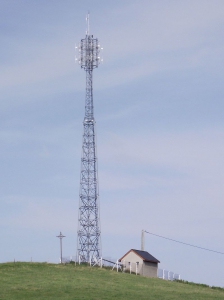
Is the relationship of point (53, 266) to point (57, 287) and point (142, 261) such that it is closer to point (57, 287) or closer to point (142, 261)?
point (142, 261)

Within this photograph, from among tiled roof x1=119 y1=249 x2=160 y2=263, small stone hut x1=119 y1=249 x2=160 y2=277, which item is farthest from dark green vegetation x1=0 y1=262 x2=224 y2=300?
tiled roof x1=119 y1=249 x2=160 y2=263

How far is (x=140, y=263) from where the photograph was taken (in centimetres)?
5959

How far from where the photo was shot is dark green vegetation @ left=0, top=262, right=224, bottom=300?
39.2 meters

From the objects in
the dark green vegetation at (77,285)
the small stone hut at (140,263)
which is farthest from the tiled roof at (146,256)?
the dark green vegetation at (77,285)

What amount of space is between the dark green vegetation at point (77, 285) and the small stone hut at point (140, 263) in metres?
5.50

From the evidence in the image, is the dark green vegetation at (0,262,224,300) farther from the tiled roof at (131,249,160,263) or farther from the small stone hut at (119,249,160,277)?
the tiled roof at (131,249,160,263)

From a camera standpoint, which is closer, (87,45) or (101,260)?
(101,260)

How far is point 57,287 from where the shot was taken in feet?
137

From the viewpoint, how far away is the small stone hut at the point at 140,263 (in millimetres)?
59562

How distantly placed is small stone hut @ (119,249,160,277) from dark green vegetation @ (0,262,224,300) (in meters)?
5.50

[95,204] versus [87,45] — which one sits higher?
[87,45]

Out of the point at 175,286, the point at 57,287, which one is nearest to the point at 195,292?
the point at 175,286

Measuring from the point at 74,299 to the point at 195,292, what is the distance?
11792mm

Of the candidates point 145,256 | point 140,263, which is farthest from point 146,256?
point 140,263
